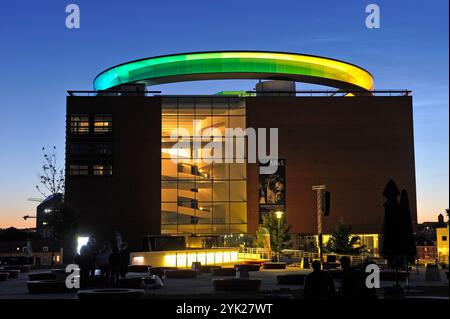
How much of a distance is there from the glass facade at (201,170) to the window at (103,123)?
571 cm

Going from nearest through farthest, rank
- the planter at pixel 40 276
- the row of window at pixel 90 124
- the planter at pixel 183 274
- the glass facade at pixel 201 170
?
1. the planter at pixel 40 276
2. the planter at pixel 183 274
3. the row of window at pixel 90 124
4. the glass facade at pixel 201 170

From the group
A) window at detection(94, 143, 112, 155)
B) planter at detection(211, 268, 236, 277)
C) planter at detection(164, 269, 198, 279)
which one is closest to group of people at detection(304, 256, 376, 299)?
planter at detection(164, 269, 198, 279)

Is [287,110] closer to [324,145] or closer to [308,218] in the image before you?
[324,145]

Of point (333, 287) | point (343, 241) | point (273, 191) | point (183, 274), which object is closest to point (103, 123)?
point (273, 191)

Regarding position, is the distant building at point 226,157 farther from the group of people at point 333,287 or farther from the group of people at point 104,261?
the group of people at point 333,287

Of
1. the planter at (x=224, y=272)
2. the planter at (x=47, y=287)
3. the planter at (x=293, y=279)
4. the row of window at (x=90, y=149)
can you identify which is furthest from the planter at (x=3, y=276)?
the row of window at (x=90, y=149)

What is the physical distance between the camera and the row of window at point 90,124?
225ft

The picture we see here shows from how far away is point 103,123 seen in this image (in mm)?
69625

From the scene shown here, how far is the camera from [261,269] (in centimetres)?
4244

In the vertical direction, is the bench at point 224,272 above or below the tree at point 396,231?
below

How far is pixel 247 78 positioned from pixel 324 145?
37.1 ft

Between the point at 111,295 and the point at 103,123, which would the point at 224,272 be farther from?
the point at 103,123

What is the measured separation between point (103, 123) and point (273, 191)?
62.1 feet
